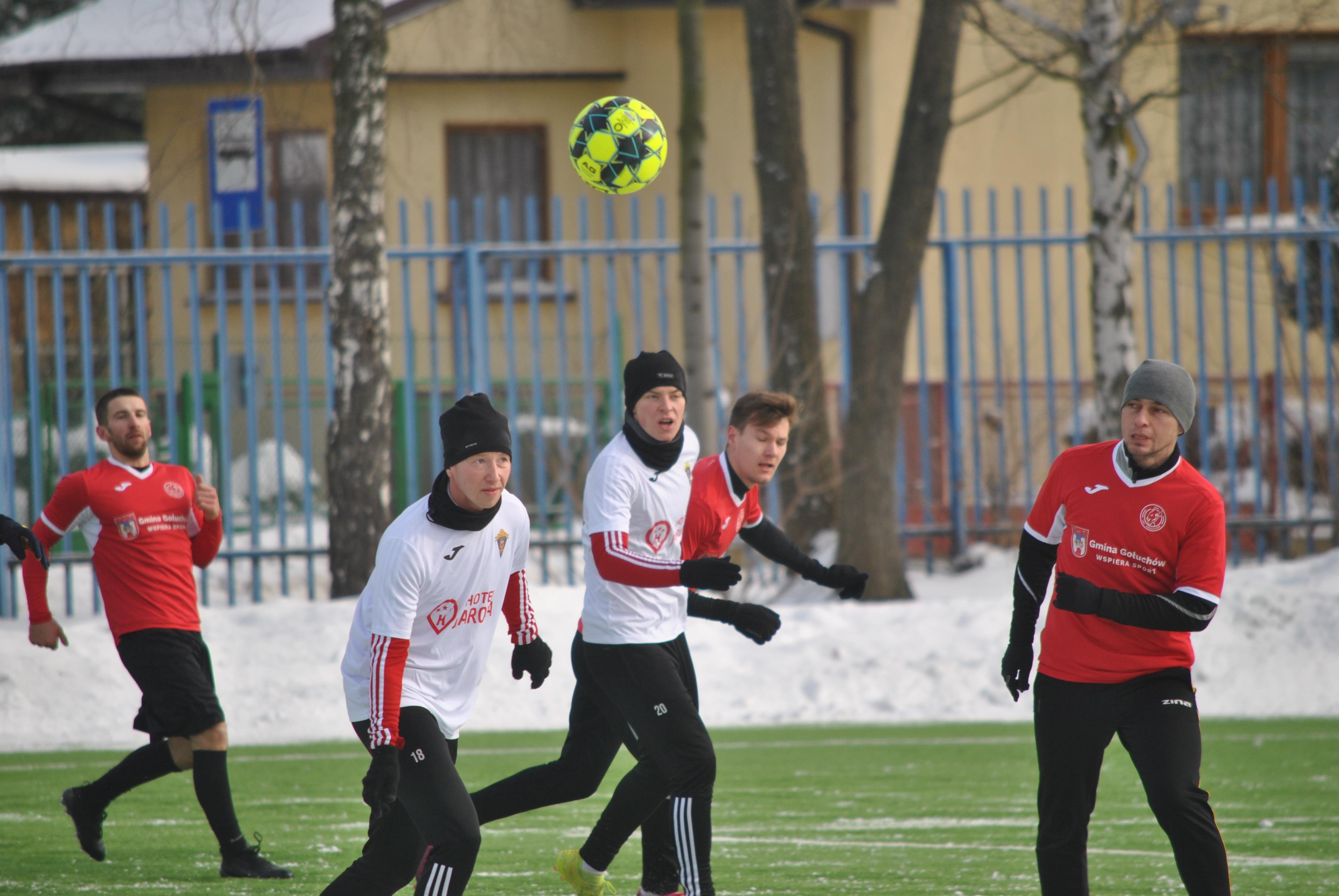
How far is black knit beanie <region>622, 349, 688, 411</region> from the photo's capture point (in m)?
5.51

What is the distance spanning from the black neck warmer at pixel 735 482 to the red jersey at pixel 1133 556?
4.31 ft

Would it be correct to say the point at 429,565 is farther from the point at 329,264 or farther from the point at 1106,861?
the point at 329,264

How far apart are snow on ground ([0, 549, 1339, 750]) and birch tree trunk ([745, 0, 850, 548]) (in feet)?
5.14

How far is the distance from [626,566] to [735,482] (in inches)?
27.1

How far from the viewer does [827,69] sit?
680 inches

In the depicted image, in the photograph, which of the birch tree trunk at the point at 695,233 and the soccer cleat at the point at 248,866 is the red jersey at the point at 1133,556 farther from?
the birch tree trunk at the point at 695,233

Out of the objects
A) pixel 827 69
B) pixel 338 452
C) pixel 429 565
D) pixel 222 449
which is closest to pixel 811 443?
pixel 338 452

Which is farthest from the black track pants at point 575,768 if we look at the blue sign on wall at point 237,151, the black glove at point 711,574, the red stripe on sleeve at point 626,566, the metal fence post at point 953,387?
the metal fence post at point 953,387

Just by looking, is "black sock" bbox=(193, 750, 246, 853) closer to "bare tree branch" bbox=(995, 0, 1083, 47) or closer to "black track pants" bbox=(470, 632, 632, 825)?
"black track pants" bbox=(470, 632, 632, 825)

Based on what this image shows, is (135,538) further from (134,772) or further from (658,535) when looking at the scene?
(658,535)

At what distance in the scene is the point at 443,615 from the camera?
183 inches

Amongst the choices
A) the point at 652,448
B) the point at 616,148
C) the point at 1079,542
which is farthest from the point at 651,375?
the point at 616,148

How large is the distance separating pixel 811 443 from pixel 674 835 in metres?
7.87

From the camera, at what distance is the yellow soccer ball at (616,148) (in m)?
7.39
